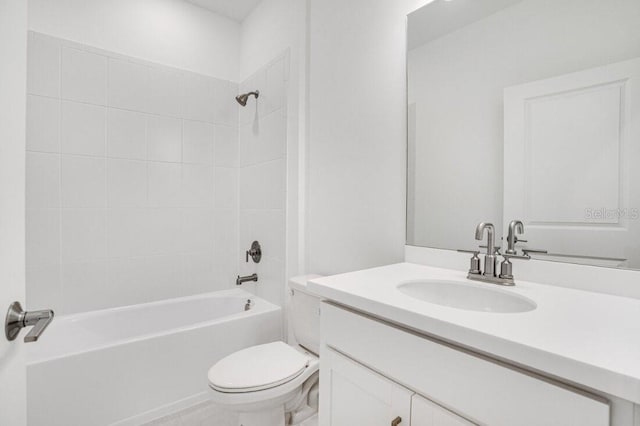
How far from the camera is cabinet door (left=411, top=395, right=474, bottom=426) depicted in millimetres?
659

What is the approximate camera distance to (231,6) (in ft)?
7.77

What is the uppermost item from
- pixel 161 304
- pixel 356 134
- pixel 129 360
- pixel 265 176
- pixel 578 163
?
pixel 356 134

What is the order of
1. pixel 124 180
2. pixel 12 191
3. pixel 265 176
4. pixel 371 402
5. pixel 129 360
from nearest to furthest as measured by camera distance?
pixel 12 191 → pixel 371 402 → pixel 129 360 → pixel 124 180 → pixel 265 176

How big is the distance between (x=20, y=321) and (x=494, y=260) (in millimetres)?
1256

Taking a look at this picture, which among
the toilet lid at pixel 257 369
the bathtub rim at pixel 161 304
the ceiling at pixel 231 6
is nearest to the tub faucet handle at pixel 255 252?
the bathtub rim at pixel 161 304

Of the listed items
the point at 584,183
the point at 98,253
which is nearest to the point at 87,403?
the point at 98,253

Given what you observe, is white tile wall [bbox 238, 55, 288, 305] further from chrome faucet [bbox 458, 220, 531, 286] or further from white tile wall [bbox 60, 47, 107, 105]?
chrome faucet [bbox 458, 220, 531, 286]

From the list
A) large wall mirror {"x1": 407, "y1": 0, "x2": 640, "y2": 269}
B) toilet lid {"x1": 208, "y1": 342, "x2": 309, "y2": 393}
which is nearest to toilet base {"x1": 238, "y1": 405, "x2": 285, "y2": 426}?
toilet lid {"x1": 208, "y1": 342, "x2": 309, "y2": 393}

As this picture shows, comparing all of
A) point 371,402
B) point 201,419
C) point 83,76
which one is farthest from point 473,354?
point 83,76

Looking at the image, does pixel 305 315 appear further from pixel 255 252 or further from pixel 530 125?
pixel 530 125

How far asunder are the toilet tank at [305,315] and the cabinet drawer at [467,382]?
2.11 ft

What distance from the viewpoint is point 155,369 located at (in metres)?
1.64

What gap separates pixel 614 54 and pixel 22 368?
1.68 meters

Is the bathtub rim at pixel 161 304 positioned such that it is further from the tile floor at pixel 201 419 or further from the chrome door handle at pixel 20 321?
the chrome door handle at pixel 20 321
